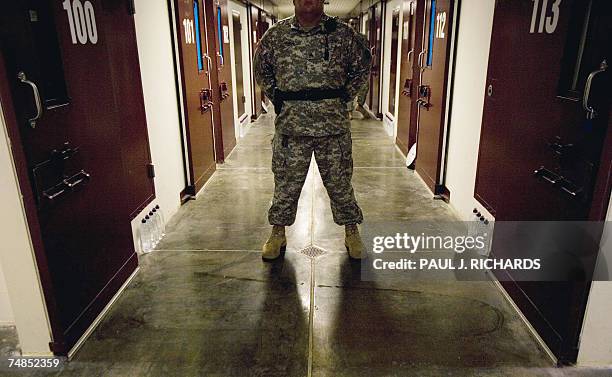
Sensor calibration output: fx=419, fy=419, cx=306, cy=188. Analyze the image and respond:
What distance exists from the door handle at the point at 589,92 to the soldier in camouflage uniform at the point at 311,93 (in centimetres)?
121

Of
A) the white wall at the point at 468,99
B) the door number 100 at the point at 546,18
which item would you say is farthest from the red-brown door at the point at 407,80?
the door number 100 at the point at 546,18

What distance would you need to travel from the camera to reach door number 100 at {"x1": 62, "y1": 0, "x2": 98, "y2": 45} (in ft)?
6.01

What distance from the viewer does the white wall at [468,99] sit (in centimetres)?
284

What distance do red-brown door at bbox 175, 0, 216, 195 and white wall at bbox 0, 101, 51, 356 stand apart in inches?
81.9

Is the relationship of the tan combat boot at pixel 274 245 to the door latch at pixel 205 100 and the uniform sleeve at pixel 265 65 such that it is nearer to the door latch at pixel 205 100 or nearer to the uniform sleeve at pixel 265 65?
the uniform sleeve at pixel 265 65

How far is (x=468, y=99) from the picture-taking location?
314 centimetres

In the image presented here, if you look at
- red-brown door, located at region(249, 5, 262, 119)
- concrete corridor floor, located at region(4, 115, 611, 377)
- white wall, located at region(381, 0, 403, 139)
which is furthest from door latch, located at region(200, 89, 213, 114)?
red-brown door, located at region(249, 5, 262, 119)

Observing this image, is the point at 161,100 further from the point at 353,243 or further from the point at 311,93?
the point at 353,243

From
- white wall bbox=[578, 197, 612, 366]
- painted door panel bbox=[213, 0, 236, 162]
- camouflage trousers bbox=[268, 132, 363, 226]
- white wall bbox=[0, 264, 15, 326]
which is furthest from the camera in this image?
painted door panel bbox=[213, 0, 236, 162]

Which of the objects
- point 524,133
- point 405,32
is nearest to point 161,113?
point 524,133

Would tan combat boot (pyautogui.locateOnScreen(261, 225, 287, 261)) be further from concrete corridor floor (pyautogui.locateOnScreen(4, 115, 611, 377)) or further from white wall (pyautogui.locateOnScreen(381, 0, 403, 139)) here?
white wall (pyautogui.locateOnScreen(381, 0, 403, 139))

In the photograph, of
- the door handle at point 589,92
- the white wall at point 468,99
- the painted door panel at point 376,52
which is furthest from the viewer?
the painted door panel at point 376,52

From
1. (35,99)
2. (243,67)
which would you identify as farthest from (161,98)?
(243,67)

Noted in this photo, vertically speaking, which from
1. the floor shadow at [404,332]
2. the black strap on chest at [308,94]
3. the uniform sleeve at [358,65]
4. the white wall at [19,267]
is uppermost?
the uniform sleeve at [358,65]
